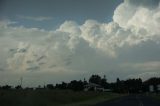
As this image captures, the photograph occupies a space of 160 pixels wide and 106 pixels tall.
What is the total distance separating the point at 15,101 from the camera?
42812 mm

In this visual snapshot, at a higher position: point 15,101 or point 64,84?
point 64,84

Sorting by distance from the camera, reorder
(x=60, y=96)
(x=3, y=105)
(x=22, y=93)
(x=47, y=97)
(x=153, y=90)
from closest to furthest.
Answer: (x=3, y=105) → (x=22, y=93) → (x=47, y=97) → (x=60, y=96) → (x=153, y=90)

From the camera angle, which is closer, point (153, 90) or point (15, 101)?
point (15, 101)

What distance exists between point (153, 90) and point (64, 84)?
38.0m

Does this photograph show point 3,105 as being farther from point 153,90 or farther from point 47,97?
point 153,90

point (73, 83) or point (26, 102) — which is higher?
point (73, 83)

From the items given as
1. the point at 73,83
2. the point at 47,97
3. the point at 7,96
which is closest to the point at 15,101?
the point at 7,96

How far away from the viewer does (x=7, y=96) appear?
42.6 metres

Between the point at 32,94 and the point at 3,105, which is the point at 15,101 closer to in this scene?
the point at 3,105

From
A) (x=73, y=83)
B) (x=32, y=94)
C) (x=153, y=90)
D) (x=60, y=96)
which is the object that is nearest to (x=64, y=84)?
(x=73, y=83)

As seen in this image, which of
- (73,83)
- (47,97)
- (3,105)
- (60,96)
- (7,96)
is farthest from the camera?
(73,83)

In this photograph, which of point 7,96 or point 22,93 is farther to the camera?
point 22,93

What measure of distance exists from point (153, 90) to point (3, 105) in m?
133

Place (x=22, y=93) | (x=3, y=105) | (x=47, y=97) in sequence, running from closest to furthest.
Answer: (x=3, y=105) < (x=22, y=93) < (x=47, y=97)
